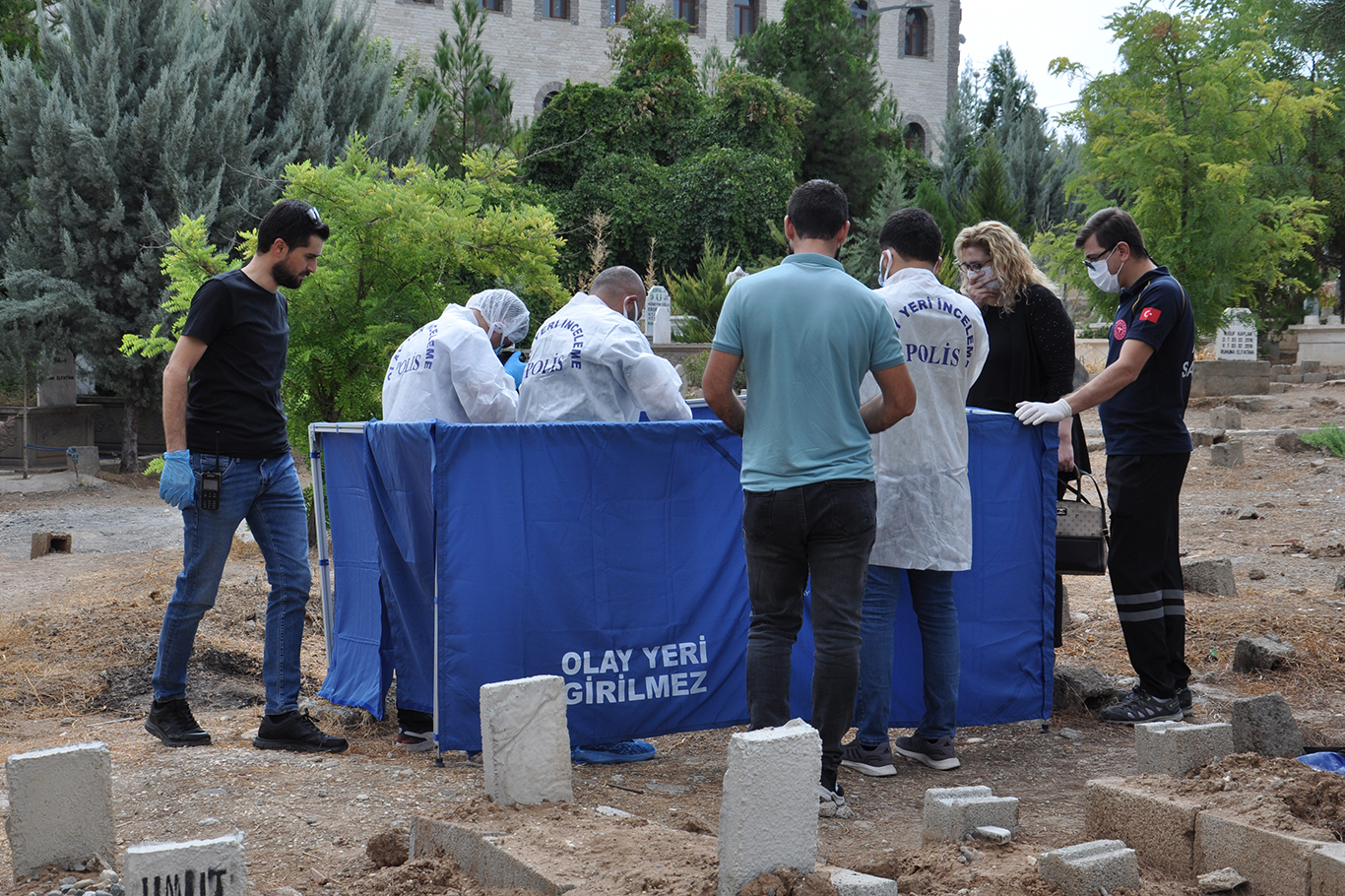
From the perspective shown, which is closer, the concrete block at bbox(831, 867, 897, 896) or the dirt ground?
the concrete block at bbox(831, 867, 897, 896)

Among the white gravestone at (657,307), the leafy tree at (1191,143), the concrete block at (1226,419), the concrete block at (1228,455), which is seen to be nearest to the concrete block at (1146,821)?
the concrete block at (1228,455)

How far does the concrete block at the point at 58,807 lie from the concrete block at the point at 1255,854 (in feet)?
9.39

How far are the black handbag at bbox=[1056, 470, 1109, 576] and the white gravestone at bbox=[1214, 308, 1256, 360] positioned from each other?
58.6 ft

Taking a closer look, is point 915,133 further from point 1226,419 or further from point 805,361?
Result: point 805,361

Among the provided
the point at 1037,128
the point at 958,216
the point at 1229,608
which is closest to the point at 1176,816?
the point at 1229,608

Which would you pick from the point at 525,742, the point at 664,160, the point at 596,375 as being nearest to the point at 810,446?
the point at 525,742

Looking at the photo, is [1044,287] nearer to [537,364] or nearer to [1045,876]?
[537,364]

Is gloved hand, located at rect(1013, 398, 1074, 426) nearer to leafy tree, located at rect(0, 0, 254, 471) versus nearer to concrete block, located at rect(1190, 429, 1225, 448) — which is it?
concrete block, located at rect(1190, 429, 1225, 448)

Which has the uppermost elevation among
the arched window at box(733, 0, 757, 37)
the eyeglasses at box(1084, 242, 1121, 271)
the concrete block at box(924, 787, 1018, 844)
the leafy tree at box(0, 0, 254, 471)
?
the arched window at box(733, 0, 757, 37)

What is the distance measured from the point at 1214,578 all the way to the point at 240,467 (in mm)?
5944

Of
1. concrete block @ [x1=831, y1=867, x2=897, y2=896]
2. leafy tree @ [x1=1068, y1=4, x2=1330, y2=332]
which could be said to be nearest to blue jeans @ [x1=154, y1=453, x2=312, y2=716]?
concrete block @ [x1=831, y1=867, x2=897, y2=896]

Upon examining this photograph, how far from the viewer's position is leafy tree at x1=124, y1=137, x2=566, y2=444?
8570 mm

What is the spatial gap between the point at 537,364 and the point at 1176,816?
291 cm

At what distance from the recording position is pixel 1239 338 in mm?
21156
